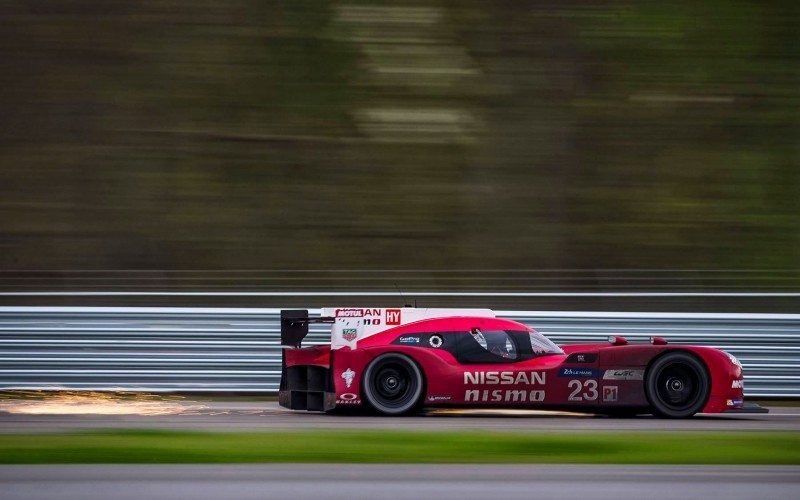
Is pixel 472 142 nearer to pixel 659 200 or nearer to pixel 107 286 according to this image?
pixel 659 200

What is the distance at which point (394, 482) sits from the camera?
5.25 metres

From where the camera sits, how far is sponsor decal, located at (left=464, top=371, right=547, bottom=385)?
917 centimetres

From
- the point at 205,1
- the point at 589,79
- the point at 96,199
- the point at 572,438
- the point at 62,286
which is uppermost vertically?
the point at 205,1

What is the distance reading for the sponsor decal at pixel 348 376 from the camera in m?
9.26

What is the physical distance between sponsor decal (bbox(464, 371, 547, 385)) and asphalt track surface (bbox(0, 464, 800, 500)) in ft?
10.8

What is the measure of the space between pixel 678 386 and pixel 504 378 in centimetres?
143

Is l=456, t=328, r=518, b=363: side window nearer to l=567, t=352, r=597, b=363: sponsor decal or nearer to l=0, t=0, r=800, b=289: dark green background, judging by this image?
l=567, t=352, r=597, b=363: sponsor decal

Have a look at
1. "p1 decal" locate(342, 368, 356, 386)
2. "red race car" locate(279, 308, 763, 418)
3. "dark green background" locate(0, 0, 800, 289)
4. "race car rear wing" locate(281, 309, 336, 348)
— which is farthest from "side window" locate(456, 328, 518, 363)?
"dark green background" locate(0, 0, 800, 289)

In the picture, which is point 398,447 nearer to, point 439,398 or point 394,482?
point 394,482

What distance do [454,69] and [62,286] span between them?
589 cm

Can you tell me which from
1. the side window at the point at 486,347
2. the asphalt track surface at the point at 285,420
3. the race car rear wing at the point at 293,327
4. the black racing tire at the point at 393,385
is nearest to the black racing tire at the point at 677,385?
the asphalt track surface at the point at 285,420

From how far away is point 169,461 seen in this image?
592 centimetres

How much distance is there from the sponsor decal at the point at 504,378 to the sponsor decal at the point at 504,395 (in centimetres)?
6

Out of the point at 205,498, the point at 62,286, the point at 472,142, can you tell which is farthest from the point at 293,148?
the point at 205,498
